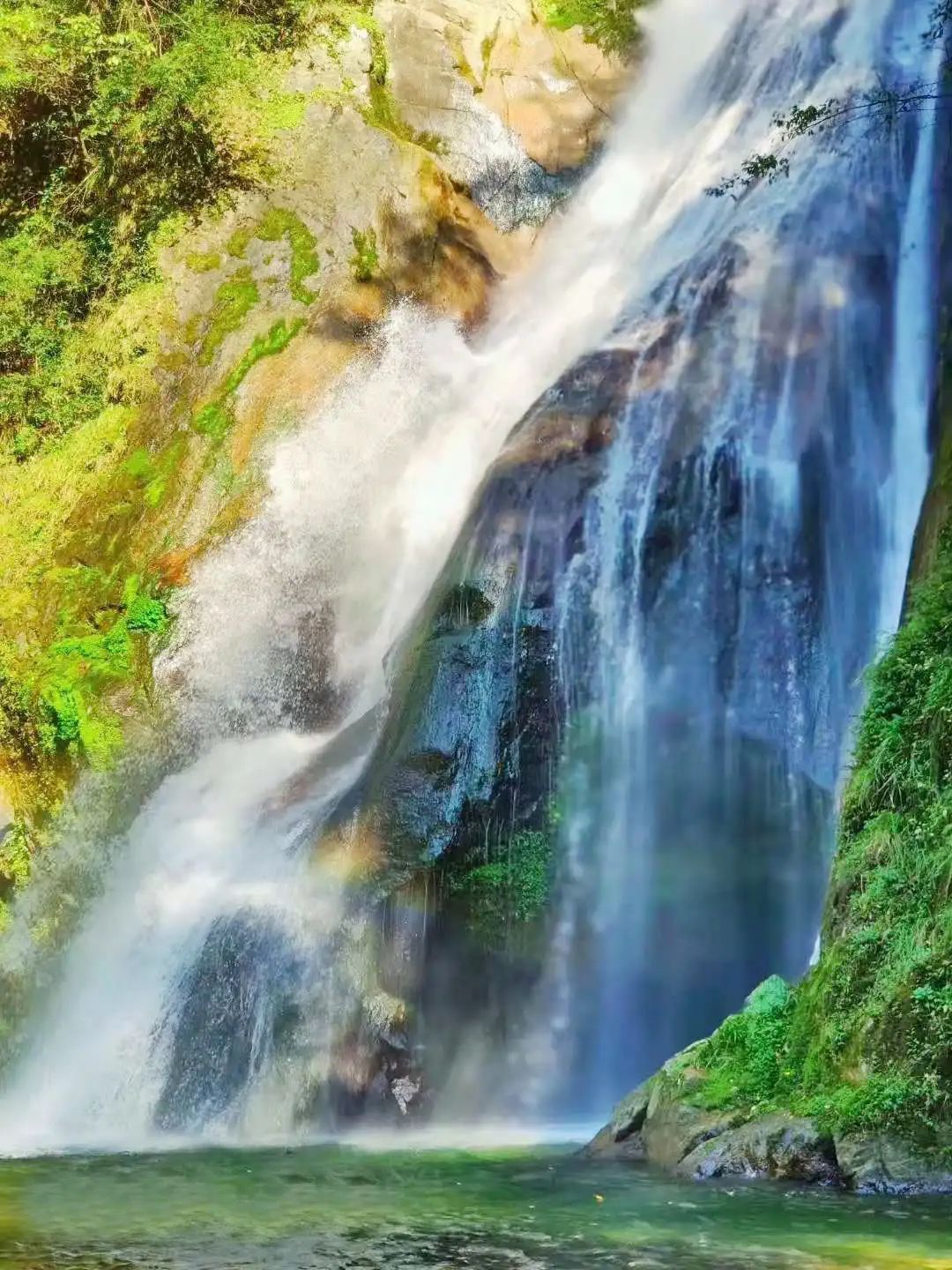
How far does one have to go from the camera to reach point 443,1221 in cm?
561

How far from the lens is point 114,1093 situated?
10.0 metres

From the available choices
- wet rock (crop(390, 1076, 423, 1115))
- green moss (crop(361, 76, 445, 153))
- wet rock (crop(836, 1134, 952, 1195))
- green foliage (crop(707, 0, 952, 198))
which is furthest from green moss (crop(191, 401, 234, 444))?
wet rock (crop(836, 1134, 952, 1195))

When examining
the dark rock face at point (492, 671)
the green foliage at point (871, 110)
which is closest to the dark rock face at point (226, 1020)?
the dark rock face at point (492, 671)

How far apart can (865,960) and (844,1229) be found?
6.39 ft

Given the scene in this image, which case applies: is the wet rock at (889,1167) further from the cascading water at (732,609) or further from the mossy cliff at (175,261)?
the mossy cliff at (175,261)

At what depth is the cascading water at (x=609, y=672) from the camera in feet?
33.8

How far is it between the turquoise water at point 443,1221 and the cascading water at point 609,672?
8.42ft

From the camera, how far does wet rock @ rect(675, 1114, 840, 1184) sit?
6.20 metres

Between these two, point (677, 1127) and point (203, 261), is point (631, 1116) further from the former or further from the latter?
point (203, 261)

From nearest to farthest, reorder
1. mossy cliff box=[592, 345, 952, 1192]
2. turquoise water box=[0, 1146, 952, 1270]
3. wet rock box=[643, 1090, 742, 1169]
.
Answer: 1. turquoise water box=[0, 1146, 952, 1270]
2. mossy cliff box=[592, 345, 952, 1192]
3. wet rock box=[643, 1090, 742, 1169]

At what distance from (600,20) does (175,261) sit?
9360 millimetres

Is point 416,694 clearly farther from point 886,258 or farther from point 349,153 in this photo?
point 349,153

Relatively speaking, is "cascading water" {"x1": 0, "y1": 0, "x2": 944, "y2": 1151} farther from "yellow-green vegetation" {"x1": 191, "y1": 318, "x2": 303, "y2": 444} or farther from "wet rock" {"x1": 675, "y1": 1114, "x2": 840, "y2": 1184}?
"wet rock" {"x1": 675, "y1": 1114, "x2": 840, "y2": 1184}

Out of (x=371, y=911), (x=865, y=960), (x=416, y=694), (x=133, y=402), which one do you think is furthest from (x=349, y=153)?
(x=865, y=960)
